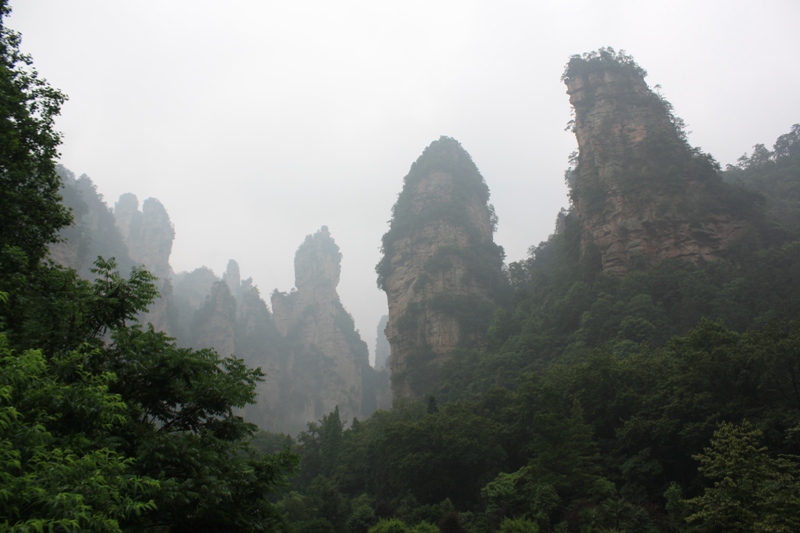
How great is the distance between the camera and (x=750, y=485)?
1167 centimetres

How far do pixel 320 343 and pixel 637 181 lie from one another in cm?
5296

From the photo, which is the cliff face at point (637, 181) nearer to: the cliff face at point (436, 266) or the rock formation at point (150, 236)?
the cliff face at point (436, 266)

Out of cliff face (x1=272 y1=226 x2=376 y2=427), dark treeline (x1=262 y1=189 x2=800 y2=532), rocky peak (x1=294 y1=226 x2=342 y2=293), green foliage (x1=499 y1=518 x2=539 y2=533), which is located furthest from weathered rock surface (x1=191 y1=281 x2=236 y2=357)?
green foliage (x1=499 y1=518 x2=539 y2=533)

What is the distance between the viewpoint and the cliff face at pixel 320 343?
72250 mm

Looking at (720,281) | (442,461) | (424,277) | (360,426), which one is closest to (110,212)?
(424,277)

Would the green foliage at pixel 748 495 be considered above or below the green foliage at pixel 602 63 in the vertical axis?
below

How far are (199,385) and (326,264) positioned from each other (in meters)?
76.5

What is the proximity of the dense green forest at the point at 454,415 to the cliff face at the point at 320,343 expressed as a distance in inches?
1295

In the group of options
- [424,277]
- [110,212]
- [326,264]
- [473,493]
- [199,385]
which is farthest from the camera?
[326,264]

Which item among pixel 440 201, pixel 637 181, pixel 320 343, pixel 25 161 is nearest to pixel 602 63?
pixel 637 181

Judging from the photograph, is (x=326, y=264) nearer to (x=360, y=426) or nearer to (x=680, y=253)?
(x=360, y=426)

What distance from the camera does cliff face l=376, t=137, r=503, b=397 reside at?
44219mm

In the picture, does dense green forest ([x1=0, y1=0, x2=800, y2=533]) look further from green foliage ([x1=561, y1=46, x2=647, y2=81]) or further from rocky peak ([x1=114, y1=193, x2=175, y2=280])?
rocky peak ([x1=114, y1=193, x2=175, y2=280])

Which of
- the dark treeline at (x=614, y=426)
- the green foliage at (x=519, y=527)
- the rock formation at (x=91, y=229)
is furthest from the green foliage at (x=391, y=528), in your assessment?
the rock formation at (x=91, y=229)
